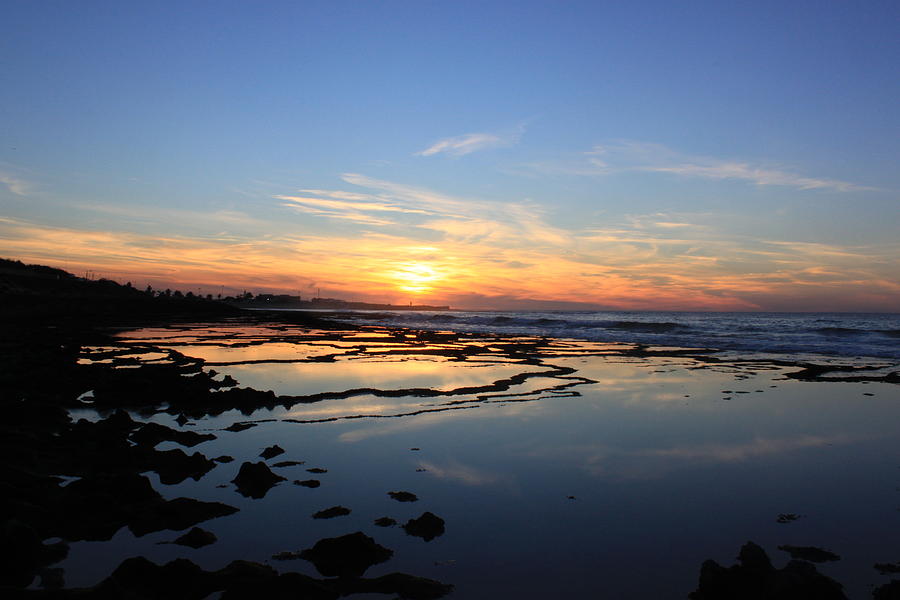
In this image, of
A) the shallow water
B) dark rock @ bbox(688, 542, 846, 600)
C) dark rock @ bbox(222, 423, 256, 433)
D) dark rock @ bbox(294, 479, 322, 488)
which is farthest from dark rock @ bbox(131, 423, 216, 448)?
dark rock @ bbox(688, 542, 846, 600)

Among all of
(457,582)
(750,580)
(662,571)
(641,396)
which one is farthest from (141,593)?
(641,396)

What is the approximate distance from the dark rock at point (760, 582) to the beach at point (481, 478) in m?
0.23

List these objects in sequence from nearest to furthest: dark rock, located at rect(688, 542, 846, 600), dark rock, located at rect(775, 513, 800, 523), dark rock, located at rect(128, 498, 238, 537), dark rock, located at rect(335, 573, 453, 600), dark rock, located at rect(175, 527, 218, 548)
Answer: dark rock, located at rect(688, 542, 846, 600) < dark rock, located at rect(335, 573, 453, 600) < dark rock, located at rect(175, 527, 218, 548) < dark rock, located at rect(128, 498, 238, 537) < dark rock, located at rect(775, 513, 800, 523)

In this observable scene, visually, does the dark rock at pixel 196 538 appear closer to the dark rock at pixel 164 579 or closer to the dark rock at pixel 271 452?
the dark rock at pixel 164 579

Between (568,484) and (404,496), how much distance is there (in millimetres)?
1756

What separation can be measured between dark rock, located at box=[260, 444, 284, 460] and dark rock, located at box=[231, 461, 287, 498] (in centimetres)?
91

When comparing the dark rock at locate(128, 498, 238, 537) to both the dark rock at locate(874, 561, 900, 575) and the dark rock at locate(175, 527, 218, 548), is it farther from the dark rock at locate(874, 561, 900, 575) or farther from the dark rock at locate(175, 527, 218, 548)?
the dark rock at locate(874, 561, 900, 575)

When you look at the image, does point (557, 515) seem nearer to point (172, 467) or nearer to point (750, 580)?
point (750, 580)

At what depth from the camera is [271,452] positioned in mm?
6824

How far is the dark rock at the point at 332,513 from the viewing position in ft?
15.9

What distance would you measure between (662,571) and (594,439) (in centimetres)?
382

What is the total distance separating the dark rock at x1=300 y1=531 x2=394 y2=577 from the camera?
389 cm

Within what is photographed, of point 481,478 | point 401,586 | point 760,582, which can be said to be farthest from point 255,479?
point 760,582

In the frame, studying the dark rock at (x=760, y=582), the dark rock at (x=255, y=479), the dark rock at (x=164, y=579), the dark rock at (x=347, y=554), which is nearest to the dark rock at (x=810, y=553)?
the dark rock at (x=760, y=582)
